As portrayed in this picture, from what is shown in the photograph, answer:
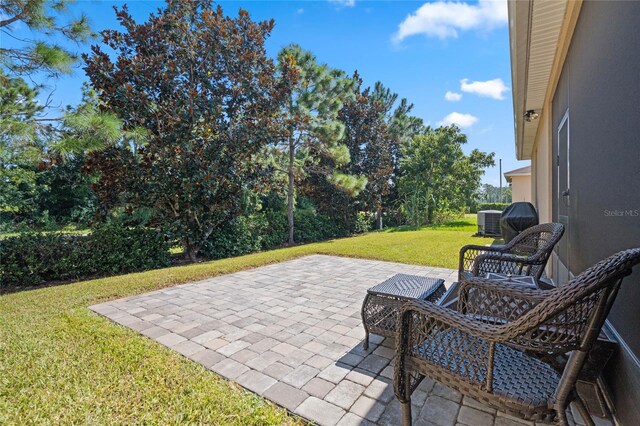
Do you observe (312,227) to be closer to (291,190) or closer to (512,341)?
(291,190)

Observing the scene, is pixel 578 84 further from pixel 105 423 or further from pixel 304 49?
pixel 304 49

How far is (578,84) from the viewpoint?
307 cm

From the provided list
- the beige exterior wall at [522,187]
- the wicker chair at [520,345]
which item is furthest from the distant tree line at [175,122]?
the beige exterior wall at [522,187]

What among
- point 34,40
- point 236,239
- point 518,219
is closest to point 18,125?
point 34,40

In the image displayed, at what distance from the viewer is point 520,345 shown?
51.4 inches

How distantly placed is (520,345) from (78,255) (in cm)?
731

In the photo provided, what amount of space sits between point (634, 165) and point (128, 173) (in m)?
8.46

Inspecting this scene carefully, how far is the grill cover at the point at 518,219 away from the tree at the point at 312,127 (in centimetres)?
728

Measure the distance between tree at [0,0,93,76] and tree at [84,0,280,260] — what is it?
2231 mm

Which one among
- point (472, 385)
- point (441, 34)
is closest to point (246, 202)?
point (441, 34)

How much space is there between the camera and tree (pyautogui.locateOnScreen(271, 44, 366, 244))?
11.8 m

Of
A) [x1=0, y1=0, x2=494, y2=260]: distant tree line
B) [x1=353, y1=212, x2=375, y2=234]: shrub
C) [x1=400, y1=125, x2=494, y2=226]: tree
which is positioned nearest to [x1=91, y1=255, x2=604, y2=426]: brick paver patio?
[x1=0, y1=0, x2=494, y2=260]: distant tree line

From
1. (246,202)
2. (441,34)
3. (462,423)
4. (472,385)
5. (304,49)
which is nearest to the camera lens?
(472,385)

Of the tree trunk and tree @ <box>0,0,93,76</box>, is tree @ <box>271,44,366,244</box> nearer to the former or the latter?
the tree trunk
